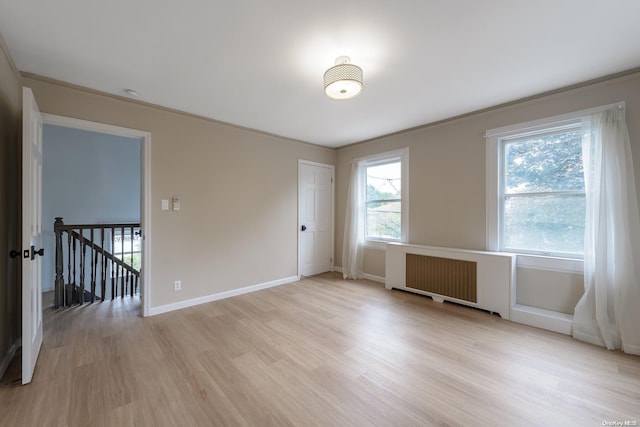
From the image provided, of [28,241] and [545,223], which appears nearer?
[28,241]

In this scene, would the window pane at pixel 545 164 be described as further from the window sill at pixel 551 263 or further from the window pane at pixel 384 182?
the window pane at pixel 384 182

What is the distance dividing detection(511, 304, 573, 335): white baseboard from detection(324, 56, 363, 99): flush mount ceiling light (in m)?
3.02

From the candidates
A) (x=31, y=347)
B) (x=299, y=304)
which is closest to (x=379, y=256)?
(x=299, y=304)

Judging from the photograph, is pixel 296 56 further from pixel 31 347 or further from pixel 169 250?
pixel 31 347

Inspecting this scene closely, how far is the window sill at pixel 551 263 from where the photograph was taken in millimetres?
2734

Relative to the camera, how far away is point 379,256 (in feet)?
15.3

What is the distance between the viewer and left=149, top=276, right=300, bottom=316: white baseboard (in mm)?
3227

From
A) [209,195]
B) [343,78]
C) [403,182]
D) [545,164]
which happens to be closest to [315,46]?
[343,78]

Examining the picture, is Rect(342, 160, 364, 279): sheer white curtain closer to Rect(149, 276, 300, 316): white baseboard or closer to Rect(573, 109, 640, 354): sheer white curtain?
Rect(149, 276, 300, 316): white baseboard

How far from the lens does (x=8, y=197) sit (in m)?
2.22

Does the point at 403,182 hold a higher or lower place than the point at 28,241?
higher

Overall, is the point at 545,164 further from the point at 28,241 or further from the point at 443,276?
the point at 28,241

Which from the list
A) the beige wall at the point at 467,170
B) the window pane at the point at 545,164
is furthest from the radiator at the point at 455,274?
the window pane at the point at 545,164

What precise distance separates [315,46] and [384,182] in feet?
9.67
